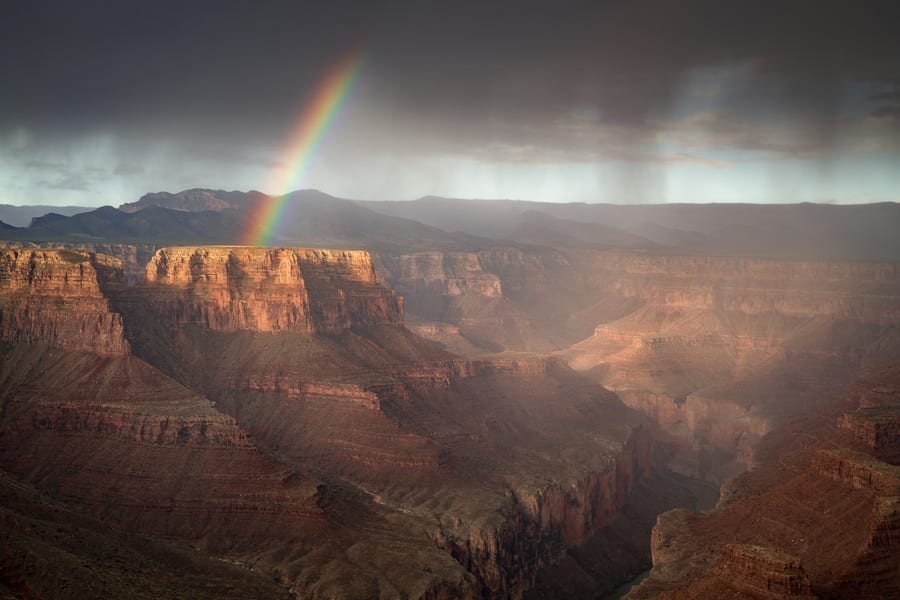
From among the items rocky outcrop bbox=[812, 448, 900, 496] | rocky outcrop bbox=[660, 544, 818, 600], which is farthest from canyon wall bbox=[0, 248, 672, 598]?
rocky outcrop bbox=[812, 448, 900, 496]

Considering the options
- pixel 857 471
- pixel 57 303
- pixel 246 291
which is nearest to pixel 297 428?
pixel 246 291

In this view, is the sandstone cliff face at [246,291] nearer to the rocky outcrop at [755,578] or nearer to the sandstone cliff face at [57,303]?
the sandstone cliff face at [57,303]

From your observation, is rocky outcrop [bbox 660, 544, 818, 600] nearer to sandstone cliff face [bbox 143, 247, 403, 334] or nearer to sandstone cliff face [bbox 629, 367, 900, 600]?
sandstone cliff face [bbox 629, 367, 900, 600]

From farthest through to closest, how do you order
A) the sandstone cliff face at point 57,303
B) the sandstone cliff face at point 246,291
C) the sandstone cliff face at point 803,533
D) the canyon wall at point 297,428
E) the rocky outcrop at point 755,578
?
the sandstone cliff face at point 246,291 → the sandstone cliff face at point 57,303 → the canyon wall at point 297,428 → the sandstone cliff face at point 803,533 → the rocky outcrop at point 755,578

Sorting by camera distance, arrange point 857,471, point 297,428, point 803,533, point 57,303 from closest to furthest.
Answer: point 803,533
point 857,471
point 57,303
point 297,428

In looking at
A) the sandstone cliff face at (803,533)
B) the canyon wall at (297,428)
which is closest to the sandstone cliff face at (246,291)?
the canyon wall at (297,428)

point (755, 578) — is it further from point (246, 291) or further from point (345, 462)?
point (246, 291)
